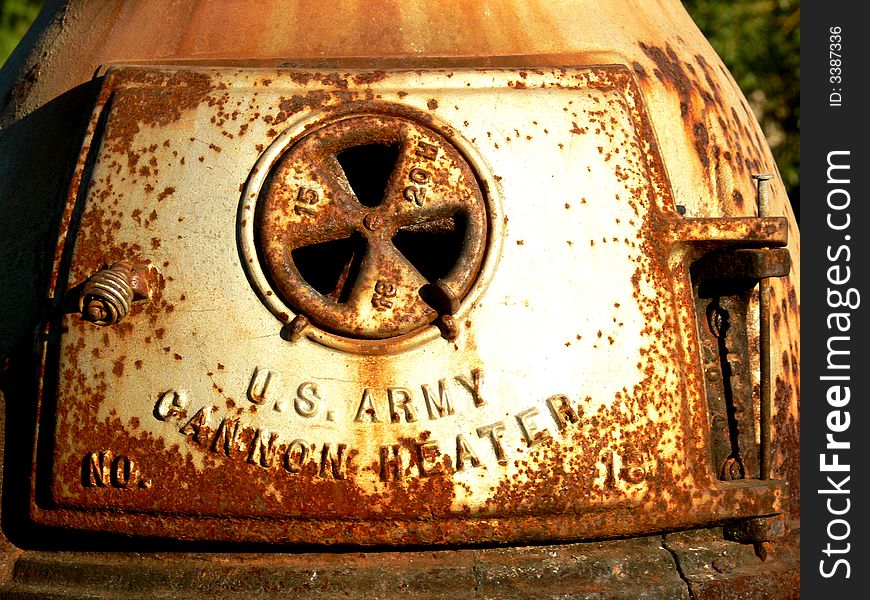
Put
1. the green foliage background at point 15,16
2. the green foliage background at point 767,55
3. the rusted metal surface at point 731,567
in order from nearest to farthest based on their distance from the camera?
the rusted metal surface at point 731,567
the green foliage background at point 767,55
the green foliage background at point 15,16

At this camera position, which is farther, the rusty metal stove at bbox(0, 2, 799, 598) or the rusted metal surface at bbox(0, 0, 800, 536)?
the rusted metal surface at bbox(0, 0, 800, 536)

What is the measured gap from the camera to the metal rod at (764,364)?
241 cm

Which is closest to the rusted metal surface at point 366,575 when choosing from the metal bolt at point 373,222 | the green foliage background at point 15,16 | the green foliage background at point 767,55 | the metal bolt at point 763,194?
the metal bolt at point 373,222

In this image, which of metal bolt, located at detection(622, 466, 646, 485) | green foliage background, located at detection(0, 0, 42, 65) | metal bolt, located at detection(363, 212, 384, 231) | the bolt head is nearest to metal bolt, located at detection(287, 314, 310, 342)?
metal bolt, located at detection(363, 212, 384, 231)

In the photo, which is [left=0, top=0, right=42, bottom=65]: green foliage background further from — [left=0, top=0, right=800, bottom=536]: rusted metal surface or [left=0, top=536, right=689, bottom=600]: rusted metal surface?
[left=0, top=536, right=689, bottom=600]: rusted metal surface

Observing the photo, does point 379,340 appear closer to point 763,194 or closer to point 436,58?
point 436,58

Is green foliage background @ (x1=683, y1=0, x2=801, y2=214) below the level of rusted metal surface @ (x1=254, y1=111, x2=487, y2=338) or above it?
above

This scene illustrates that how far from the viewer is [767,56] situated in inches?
312

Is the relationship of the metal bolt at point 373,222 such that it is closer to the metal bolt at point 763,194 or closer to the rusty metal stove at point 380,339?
the rusty metal stove at point 380,339

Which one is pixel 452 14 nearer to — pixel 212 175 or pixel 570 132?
pixel 570 132

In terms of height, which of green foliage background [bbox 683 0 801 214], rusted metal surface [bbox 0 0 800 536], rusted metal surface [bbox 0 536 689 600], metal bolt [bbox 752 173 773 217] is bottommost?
rusted metal surface [bbox 0 536 689 600]

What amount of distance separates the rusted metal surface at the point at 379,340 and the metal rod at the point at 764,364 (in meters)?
0.10

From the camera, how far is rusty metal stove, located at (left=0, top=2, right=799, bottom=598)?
2.22m

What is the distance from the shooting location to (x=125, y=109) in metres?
2.38
